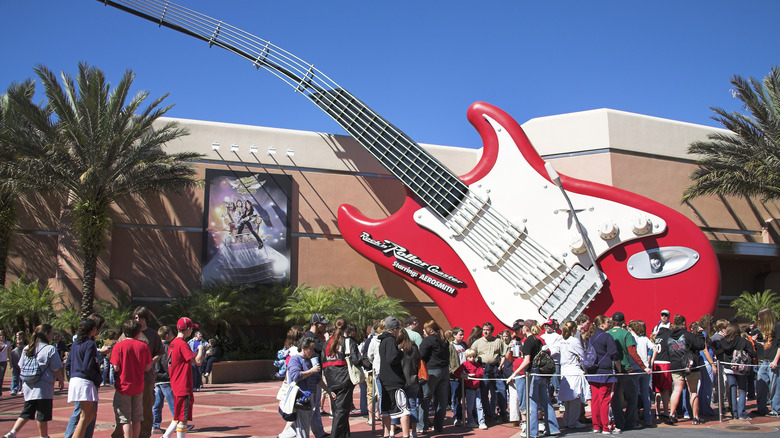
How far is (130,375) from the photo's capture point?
23.9ft

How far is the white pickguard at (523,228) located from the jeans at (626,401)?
24.8ft

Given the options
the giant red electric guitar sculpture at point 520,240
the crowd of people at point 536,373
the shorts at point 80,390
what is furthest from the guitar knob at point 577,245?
the shorts at point 80,390

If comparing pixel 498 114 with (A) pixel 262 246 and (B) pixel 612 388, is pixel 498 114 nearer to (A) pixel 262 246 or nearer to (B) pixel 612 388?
(A) pixel 262 246

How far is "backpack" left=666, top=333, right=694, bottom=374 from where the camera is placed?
9.84 metres

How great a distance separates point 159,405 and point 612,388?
615 centimetres

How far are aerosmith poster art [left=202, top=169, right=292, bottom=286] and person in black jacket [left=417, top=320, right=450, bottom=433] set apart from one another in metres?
13.5

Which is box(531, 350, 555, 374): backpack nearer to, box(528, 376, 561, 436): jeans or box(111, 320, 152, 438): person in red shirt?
box(528, 376, 561, 436): jeans

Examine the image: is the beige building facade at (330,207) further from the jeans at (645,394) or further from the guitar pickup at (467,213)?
the jeans at (645,394)

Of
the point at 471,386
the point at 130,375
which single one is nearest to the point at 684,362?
the point at 471,386

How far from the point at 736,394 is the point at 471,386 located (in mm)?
4120

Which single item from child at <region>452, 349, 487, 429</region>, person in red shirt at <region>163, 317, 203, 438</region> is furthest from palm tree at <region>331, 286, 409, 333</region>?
person in red shirt at <region>163, 317, 203, 438</region>

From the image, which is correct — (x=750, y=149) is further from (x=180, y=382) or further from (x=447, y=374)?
(x=180, y=382)

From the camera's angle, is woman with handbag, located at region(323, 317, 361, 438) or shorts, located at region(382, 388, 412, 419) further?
shorts, located at region(382, 388, 412, 419)

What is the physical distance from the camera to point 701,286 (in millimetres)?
16453
